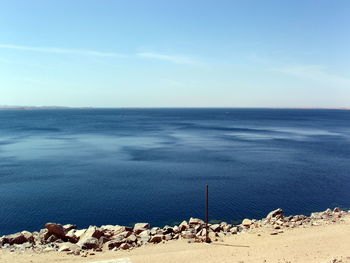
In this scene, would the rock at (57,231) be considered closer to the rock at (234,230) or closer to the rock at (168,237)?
the rock at (168,237)

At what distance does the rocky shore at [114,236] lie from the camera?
80.3 ft

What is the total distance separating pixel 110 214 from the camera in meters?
36.3

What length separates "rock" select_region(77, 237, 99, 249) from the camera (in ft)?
79.8

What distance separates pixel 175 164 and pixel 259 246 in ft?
127

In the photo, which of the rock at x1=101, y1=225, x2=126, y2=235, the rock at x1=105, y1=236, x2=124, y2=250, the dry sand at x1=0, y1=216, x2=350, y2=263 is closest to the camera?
the dry sand at x1=0, y1=216, x2=350, y2=263

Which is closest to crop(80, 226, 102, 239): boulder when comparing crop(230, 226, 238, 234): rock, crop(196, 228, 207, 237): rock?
crop(196, 228, 207, 237): rock

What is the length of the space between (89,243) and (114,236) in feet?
10.1

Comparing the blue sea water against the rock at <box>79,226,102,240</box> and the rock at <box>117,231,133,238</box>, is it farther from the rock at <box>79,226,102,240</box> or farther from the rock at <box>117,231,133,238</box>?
the rock at <box>79,226,102,240</box>

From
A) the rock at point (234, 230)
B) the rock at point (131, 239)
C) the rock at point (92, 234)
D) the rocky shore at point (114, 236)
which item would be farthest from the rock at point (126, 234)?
the rock at point (234, 230)

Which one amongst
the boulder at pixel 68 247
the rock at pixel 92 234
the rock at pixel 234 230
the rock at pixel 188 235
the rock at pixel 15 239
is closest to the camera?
the boulder at pixel 68 247

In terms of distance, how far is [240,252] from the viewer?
23.9m

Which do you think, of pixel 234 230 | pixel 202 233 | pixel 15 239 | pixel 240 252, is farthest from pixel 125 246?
pixel 234 230

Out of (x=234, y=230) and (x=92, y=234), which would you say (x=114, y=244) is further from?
(x=234, y=230)

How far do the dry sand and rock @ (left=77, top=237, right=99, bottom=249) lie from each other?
3.59 ft
